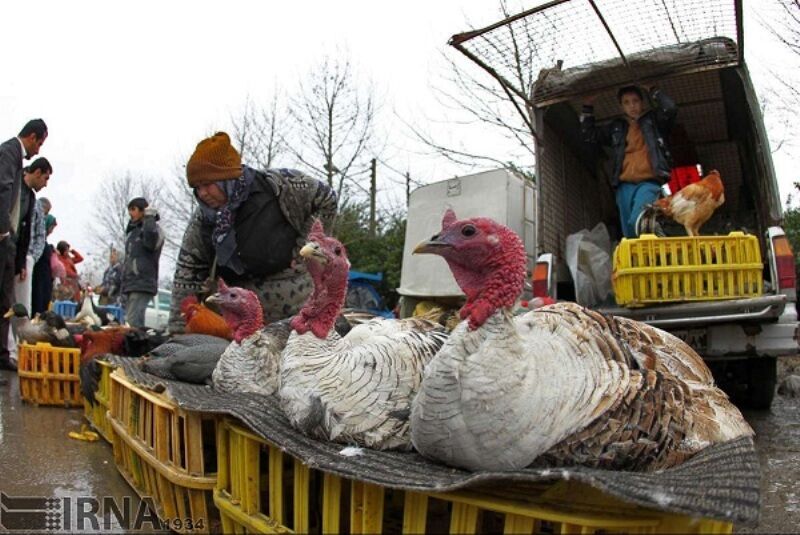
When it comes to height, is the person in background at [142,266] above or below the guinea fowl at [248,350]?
above

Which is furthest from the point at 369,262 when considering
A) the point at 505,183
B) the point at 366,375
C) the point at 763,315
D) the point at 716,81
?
the point at 366,375

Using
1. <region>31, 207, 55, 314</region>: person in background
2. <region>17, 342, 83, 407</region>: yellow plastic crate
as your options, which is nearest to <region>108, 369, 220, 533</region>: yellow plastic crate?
<region>17, 342, 83, 407</region>: yellow plastic crate

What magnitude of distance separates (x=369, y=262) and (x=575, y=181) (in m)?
9.99

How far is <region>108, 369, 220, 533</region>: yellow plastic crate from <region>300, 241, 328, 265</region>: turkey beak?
0.72 meters

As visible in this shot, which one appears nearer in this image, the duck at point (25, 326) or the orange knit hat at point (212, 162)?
the orange knit hat at point (212, 162)

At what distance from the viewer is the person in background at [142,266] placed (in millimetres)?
7535

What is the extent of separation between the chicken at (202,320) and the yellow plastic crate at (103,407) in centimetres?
57

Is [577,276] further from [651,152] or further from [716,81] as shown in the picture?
[716,81]

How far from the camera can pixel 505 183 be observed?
295 inches

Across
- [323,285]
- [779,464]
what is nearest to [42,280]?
[323,285]

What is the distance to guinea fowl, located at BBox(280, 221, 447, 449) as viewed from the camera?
223 centimetres

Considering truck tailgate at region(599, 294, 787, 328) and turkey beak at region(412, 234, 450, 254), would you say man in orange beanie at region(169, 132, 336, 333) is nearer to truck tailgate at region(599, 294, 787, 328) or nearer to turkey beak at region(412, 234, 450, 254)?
turkey beak at region(412, 234, 450, 254)

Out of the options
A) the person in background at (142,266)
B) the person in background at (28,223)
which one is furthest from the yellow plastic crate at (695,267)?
the person in background at (28,223)

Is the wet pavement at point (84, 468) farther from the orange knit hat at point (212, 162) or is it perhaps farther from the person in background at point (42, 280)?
the person in background at point (42, 280)
